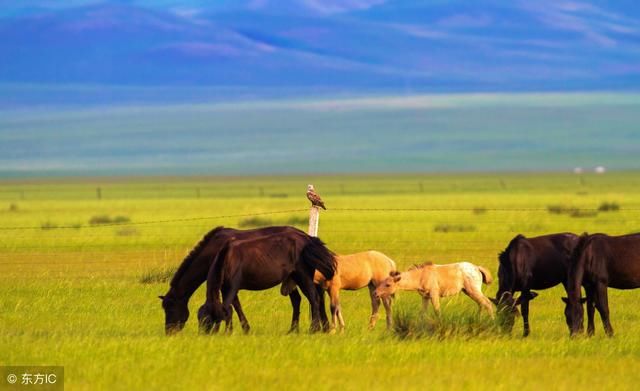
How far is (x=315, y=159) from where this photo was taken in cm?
15800

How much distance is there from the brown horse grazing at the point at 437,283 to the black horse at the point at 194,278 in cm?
115

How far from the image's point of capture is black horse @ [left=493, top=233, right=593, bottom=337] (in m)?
14.8

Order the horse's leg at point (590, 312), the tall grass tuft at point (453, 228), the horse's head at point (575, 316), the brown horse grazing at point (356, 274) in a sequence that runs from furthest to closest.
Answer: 1. the tall grass tuft at point (453, 228)
2. the brown horse grazing at point (356, 274)
3. the horse's leg at point (590, 312)
4. the horse's head at point (575, 316)

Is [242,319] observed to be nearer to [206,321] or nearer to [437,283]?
[206,321]

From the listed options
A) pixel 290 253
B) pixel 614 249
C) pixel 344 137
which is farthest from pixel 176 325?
pixel 344 137

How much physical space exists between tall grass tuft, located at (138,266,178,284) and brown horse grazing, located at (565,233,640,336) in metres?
7.74

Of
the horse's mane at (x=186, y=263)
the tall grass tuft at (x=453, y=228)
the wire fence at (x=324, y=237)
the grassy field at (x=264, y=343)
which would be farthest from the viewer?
the tall grass tuft at (x=453, y=228)

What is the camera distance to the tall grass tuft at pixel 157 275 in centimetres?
2039

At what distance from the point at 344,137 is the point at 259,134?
14.5m

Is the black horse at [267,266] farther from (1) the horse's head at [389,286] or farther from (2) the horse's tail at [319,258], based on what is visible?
(1) the horse's head at [389,286]

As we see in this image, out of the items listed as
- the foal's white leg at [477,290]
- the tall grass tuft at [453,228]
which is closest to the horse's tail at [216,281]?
the foal's white leg at [477,290]

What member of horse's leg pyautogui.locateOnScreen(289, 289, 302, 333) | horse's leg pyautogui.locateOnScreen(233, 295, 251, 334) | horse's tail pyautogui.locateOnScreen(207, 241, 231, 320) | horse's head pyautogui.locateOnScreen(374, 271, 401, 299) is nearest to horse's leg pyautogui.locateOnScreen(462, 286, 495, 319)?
horse's head pyautogui.locateOnScreen(374, 271, 401, 299)

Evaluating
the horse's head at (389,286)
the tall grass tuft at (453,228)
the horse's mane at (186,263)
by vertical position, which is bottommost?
the tall grass tuft at (453,228)

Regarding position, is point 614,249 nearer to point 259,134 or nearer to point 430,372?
point 430,372
